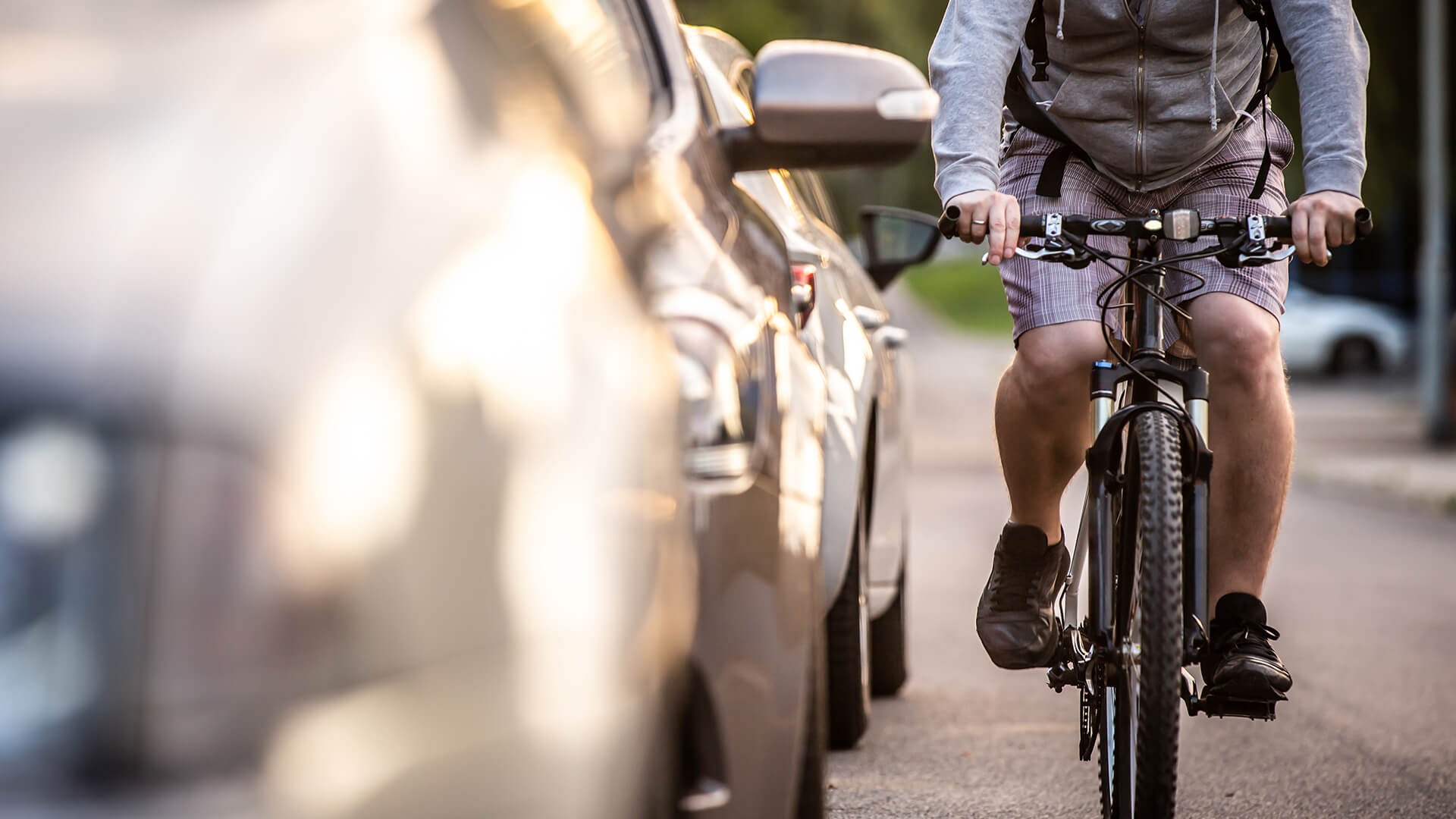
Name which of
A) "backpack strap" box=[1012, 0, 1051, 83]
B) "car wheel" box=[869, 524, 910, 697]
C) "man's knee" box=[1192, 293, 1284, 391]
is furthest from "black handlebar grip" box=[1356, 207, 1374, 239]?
"car wheel" box=[869, 524, 910, 697]

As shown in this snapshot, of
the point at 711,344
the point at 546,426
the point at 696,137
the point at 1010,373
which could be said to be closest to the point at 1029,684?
the point at 1010,373

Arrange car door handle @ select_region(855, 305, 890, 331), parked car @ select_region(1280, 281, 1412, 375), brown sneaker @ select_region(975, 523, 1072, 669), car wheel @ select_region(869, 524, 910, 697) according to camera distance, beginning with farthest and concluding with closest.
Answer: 1. parked car @ select_region(1280, 281, 1412, 375)
2. car wheel @ select_region(869, 524, 910, 697)
3. car door handle @ select_region(855, 305, 890, 331)
4. brown sneaker @ select_region(975, 523, 1072, 669)

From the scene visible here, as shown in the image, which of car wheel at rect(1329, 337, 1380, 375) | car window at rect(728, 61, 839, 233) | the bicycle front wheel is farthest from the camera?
car wheel at rect(1329, 337, 1380, 375)

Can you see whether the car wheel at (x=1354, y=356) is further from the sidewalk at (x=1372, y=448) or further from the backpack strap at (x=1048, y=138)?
the backpack strap at (x=1048, y=138)

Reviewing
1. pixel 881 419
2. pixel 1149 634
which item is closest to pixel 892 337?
pixel 881 419

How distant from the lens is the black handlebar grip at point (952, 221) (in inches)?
128

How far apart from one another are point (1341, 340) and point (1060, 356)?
2515cm

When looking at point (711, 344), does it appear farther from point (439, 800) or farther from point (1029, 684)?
point (1029, 684)

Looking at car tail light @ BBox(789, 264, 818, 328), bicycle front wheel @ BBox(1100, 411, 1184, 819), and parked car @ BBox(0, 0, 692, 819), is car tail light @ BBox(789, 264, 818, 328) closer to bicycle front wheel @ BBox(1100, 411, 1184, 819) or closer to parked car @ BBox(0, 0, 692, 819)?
bicycle front wheel @ BBox(1100, 411, 1184, 819)

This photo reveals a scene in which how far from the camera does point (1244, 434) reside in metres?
3.45

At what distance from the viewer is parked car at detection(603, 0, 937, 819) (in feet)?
6.57

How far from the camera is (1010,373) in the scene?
3.63m

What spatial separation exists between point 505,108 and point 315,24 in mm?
210

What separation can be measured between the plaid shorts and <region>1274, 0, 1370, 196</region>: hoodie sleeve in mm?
194
